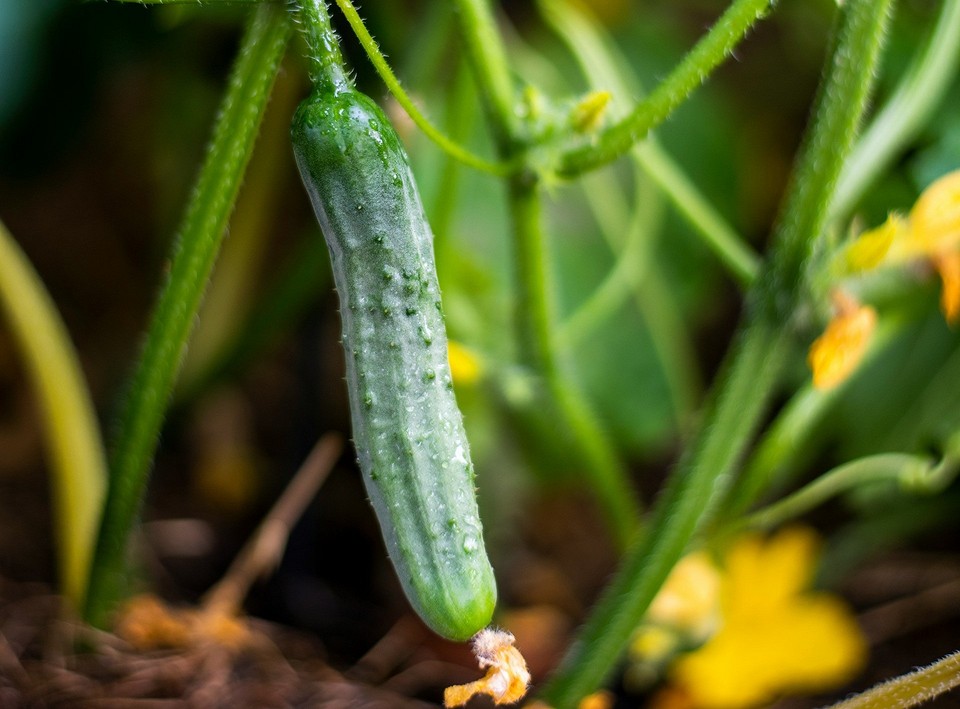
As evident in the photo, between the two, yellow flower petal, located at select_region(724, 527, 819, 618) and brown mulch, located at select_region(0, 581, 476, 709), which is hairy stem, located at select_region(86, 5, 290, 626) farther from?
yellow flower petal, located at select_region(724, 527, 819, 618)

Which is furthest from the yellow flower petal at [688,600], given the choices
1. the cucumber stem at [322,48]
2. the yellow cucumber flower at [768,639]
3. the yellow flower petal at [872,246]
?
the cucumber stem at [322,48]

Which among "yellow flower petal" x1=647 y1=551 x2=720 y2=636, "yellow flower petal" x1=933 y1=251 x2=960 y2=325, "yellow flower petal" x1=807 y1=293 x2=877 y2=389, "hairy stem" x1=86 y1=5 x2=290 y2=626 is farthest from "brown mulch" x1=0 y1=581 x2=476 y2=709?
"yellow flower petal" x1=933 y1=251 x2=960 y2=325

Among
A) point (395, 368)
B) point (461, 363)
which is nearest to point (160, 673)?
point (461, 363)

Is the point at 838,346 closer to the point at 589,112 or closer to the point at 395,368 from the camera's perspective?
the point at 589,112

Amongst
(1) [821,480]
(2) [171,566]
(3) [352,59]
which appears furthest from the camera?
(2) [171,566]

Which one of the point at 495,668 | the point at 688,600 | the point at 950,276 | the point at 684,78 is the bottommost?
the point at 495,668

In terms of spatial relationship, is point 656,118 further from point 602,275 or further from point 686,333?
point 686,333

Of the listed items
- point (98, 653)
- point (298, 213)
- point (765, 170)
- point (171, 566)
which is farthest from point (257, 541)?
point (765, 170)

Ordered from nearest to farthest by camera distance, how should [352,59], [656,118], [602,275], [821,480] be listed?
[656,118] → [821,480] → [352,59] → [602,275]
